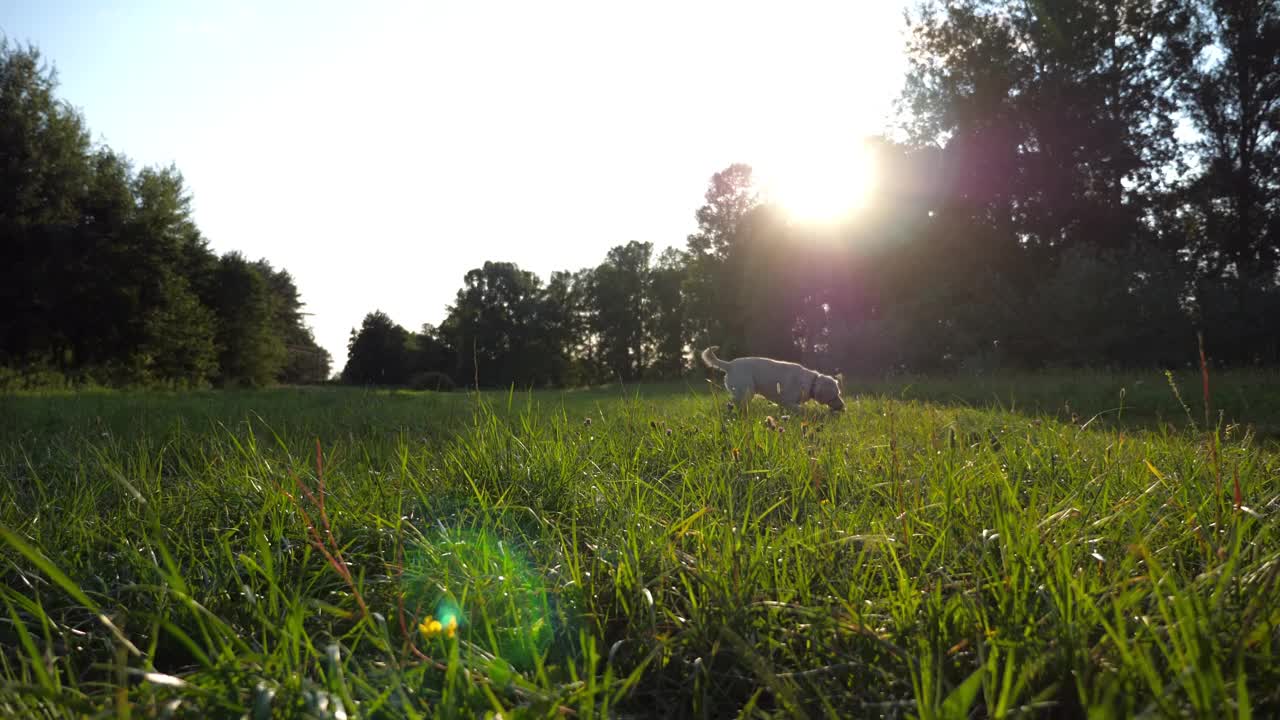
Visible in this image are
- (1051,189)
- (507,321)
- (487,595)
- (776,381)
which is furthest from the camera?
(507,321)

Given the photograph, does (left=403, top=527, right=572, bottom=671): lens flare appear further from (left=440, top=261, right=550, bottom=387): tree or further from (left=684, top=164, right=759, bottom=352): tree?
(left=440, top=261, right=550, bottom=387): tree

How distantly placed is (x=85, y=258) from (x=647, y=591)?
969 inches

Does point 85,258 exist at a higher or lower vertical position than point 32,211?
lower

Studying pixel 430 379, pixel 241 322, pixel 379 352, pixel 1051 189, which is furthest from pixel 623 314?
pixel 430 379

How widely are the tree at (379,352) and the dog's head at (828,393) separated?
24.5m

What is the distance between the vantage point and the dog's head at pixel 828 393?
26.8 ft

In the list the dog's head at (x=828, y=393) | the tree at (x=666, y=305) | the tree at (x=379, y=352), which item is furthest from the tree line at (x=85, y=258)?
the tree at (x=666, y=305)

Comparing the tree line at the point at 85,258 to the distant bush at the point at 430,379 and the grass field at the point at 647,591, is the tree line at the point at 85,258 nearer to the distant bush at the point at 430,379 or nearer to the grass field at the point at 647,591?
the distant bush at the point at 430,379

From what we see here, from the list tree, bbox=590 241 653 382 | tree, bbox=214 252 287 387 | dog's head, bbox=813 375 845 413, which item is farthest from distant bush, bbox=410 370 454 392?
tree, bbox=590 241 653 382

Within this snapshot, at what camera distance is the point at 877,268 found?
22891 mm

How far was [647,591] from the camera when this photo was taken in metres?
1.40

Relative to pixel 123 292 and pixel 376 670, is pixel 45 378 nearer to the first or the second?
pixel 123 292

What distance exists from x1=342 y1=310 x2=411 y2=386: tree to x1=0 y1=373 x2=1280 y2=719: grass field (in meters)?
28.4

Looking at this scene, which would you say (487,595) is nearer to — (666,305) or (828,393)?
(828,393)
